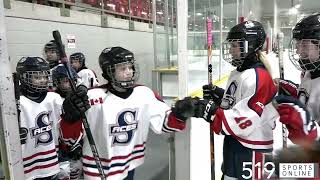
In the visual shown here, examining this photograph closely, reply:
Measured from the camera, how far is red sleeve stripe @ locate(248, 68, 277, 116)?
1.39 meters

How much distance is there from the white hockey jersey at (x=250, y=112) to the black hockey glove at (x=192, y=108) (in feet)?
0.13

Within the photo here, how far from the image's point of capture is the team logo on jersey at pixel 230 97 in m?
1.56

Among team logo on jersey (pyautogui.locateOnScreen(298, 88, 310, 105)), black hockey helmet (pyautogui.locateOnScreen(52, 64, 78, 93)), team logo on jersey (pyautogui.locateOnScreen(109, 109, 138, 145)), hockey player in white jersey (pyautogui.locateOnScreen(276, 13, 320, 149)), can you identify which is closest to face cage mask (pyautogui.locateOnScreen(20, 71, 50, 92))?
team logo on jersey (pyautogui.locateOnScreen(109, 109, 138, 145))

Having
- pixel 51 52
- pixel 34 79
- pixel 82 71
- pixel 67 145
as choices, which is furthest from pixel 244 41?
pixel 82 71

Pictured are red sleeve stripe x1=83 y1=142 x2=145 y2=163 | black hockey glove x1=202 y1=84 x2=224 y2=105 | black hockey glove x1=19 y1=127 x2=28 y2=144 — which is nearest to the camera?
red sleeve stripe x1=83 y1=142 x2=145 y2=163

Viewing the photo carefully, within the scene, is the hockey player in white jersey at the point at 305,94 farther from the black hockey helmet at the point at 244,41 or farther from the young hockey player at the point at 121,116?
the young hockey player at the point at 121,116

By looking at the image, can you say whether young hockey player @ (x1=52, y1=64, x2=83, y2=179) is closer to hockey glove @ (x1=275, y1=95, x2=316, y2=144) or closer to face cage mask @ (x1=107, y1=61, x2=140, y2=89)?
face cage mask @ (x1=107, y1=61, x2=140, y2=89)

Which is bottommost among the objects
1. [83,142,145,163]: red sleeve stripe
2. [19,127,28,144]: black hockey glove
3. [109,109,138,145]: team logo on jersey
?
[83,142,145,163]: red sleeve stripe

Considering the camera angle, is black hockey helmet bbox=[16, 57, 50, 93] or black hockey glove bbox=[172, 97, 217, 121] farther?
black hockey helmet bbox=[16, 57, 50, 93]

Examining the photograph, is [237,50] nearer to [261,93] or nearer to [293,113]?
[261,93]

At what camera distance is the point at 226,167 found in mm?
1652

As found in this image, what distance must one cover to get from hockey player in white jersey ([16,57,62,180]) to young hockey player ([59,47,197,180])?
1.42 feet

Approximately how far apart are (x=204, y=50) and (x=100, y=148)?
Result: 224 cm

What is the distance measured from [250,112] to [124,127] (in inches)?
21.4
